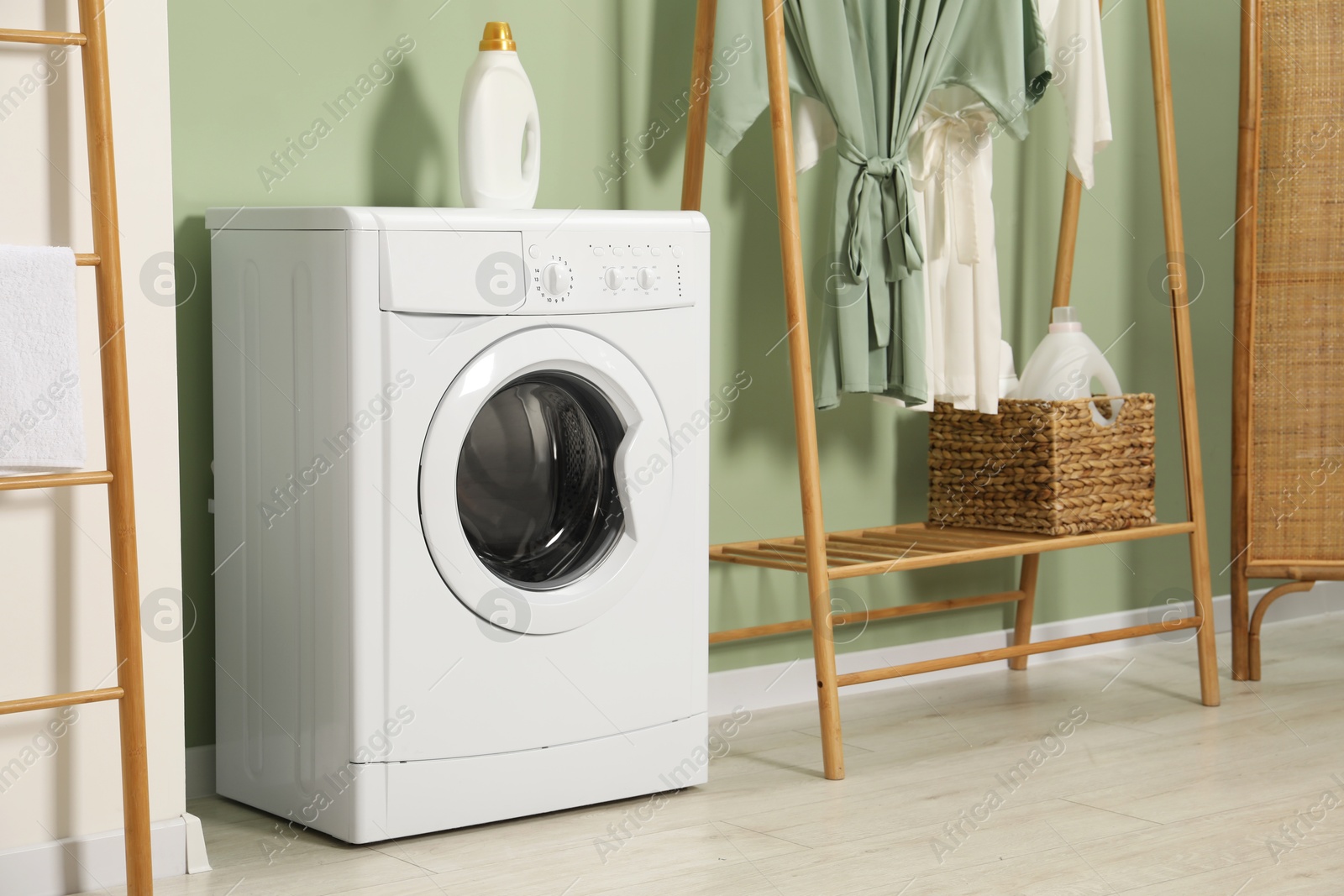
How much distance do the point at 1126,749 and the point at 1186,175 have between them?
57.3 inches

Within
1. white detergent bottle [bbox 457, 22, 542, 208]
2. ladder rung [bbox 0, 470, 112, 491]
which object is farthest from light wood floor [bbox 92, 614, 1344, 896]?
white detergent bottle [bbox 457, 22, 542, 208]

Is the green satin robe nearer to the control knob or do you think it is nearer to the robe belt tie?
the robe belt tie

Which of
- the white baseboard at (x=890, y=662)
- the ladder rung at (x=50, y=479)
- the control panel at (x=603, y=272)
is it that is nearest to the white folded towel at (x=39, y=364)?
the ladder rung at (x=50, y=479)

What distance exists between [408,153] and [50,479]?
853mm

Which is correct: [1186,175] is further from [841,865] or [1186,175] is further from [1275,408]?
[841,865]

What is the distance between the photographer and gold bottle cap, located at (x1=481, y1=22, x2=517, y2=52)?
2.09m

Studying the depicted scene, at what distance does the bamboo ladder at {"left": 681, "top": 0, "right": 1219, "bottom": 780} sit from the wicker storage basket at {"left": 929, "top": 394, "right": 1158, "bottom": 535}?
4cm

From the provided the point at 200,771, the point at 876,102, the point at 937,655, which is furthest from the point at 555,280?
the point at 937,655

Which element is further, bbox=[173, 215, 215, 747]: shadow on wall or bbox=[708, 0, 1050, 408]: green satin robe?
bbox=[708, 0, 1050, 408]: green satin robe

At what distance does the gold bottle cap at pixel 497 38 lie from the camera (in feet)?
6.86

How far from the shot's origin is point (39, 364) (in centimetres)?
159

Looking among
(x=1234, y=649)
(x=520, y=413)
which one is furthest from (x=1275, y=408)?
(x=520, y=413)

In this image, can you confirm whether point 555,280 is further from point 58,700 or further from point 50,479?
point 58,700

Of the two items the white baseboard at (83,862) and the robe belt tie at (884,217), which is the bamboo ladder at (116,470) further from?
the robe belt tie at (884,217)
